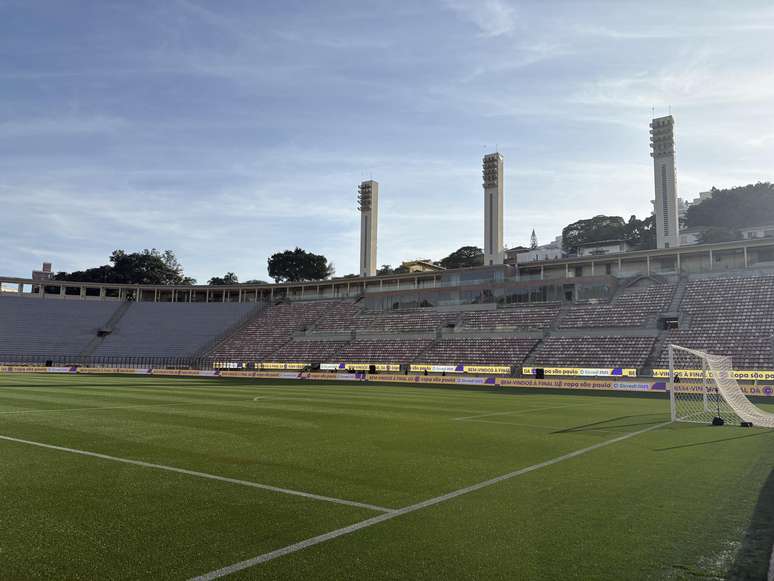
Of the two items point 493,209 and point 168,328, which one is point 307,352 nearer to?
point 168,328

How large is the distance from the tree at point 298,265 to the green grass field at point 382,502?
10012cm

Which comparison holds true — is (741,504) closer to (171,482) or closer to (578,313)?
(171,482)

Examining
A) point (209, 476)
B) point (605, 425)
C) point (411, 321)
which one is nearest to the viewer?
point (209, 476)

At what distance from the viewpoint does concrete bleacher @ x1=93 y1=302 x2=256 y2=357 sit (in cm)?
6600

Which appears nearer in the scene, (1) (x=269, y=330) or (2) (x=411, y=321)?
(2) (x=411, y=321)

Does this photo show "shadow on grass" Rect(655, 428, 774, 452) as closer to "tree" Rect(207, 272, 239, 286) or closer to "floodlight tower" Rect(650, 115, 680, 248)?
"floodlight tower" Rect(650, 115, 680, 248)

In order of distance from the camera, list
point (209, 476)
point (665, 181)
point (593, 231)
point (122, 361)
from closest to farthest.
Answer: point (209, 476)
point (665, 181)
point (122, 361)
point (593, 231)

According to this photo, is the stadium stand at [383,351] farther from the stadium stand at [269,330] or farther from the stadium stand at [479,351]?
the stadium stand at [269,330]

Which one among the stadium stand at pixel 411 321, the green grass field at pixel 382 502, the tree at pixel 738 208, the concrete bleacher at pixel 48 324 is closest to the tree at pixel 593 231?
the tree at pixel 738 208

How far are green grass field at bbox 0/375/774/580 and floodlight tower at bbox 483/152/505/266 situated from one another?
54725mm

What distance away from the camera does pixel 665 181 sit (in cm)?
5906

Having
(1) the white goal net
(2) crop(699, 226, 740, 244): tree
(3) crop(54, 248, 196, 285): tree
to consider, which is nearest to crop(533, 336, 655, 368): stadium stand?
(1) the white goal net

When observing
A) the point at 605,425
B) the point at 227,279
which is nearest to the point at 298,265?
the point at 227,279

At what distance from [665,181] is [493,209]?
20.1 meters
